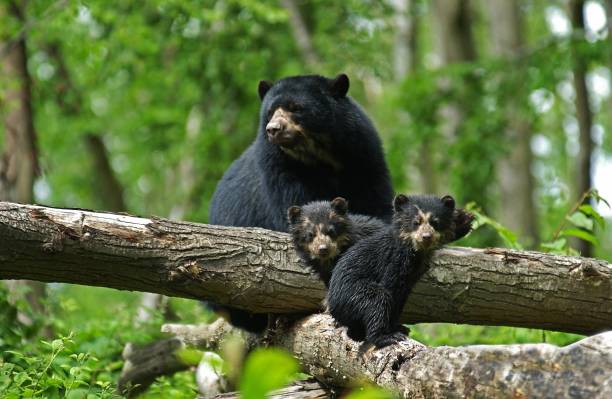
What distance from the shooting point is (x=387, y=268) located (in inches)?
227

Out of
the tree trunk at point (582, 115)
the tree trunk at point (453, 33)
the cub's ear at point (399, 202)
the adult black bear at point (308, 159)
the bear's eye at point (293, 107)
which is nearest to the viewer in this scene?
the cub's ear at point (399, 202)

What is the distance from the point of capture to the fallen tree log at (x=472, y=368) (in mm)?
3928

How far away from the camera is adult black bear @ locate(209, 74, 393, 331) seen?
7.68 m

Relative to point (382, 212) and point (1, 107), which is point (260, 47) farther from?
point (382, 212)

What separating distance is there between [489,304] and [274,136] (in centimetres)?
261

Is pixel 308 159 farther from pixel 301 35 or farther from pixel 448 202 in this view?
pixel 301 35

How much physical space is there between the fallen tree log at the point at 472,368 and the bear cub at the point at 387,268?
183 millimetres

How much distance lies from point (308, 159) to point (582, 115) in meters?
8.19

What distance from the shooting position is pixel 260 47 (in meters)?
16.4

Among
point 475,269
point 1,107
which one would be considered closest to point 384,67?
point 1,107

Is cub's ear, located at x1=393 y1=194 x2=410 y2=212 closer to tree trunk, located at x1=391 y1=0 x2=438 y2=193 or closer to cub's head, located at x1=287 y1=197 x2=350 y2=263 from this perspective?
cub's head, located at x1=287 y1=197 x2=350 y2=263

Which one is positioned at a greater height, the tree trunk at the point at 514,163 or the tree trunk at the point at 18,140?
the tree trunk at the point at 514,163

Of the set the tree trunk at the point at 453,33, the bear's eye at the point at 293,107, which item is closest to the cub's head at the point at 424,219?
the bear's eye at the point at 293,107

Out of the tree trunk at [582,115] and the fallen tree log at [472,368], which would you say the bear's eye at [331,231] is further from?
the tree trunk at [582,115]
